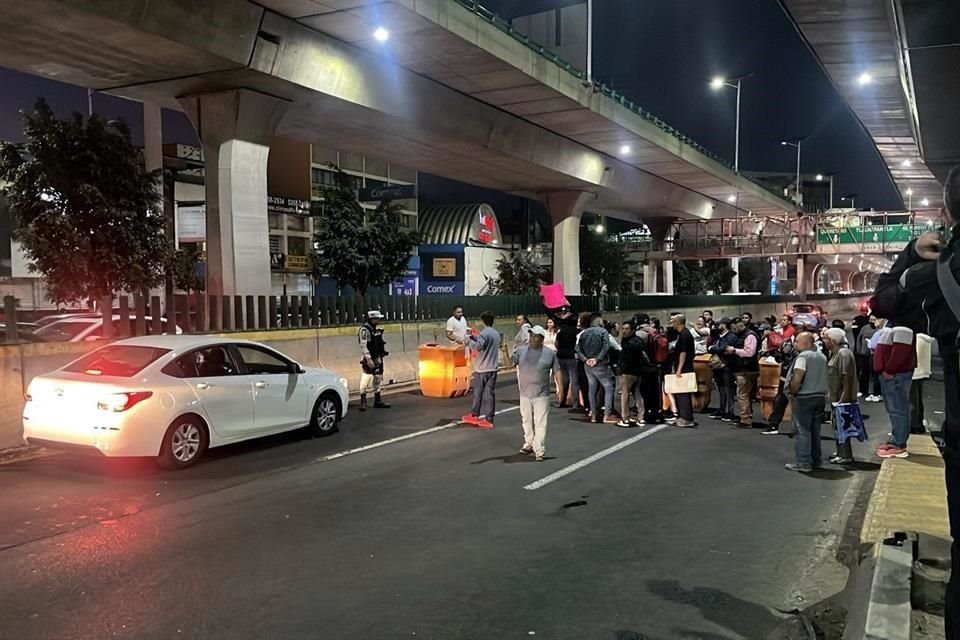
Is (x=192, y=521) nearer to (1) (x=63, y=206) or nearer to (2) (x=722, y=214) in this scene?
(1) (x=63, y=206)

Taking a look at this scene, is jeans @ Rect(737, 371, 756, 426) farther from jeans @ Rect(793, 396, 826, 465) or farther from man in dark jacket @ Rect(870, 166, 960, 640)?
man in dark jacket @ Rect(870, 166, 960, 640)

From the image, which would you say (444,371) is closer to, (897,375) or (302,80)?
(302,80)

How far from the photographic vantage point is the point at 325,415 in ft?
37.3

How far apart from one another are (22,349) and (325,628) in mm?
8208

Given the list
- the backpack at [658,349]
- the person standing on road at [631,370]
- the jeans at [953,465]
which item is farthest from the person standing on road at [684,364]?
the jeans at [953,465]

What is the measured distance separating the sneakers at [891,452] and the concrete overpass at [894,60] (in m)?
6.14

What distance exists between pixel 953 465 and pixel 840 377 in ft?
22.1

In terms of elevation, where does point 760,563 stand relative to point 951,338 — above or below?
below

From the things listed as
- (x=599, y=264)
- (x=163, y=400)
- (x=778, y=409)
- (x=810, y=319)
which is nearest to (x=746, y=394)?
(x=778, y=409)

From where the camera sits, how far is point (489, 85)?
19.9 metres

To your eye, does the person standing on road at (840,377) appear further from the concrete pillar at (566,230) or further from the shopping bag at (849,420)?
the concrete pillar at (566,230)

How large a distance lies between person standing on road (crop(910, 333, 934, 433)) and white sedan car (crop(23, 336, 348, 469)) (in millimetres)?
8742

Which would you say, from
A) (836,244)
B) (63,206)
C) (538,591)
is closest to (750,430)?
(538,591)

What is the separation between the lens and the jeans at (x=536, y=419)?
9555 millimetres
